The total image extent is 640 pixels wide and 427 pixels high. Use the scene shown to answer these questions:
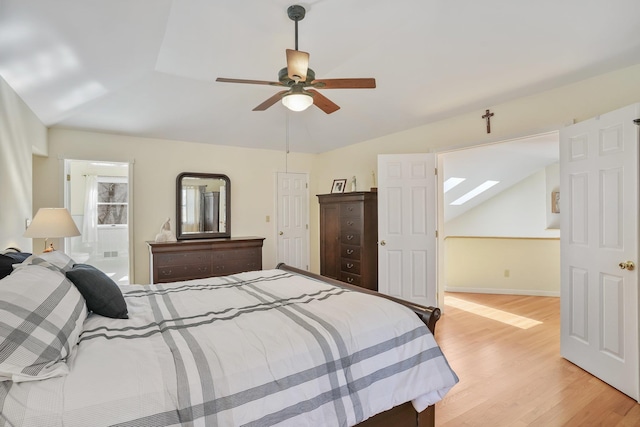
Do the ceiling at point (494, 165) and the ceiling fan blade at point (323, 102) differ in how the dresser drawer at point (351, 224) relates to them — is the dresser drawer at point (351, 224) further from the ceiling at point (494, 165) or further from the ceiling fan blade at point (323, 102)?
the ceiling fan blade at point (323, 102)

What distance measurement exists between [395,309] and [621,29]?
8.51 ft

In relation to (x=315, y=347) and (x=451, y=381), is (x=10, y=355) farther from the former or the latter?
(x=451, y=381)

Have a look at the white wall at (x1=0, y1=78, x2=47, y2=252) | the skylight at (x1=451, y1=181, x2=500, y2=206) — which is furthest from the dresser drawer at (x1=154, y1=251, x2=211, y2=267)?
the skylight at (x1=451, y1=181, x2=500, y2=206)

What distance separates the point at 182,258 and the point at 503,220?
5.30 meters

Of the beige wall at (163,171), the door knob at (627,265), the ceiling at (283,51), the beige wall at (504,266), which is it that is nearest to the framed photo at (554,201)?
the beige wall at (504,266)

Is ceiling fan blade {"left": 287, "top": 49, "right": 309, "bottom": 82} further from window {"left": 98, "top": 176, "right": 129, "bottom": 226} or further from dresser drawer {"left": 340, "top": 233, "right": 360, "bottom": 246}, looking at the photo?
window {"left": 98, "top": 176, "right": 129, "bottom": 226}

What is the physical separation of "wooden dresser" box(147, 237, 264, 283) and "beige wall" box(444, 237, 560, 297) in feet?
10.8

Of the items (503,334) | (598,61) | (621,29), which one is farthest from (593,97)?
(503,334)

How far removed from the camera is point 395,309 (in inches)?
67.9

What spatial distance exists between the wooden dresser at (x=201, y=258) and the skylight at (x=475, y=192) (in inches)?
137

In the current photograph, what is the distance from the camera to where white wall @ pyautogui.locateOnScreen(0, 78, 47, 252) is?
2365mm

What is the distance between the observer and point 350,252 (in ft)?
14.8

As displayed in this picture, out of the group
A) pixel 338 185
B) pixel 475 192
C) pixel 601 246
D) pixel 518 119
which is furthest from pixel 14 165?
pixel 475 192

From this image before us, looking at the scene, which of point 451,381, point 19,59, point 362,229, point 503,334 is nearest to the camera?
point 451,381
